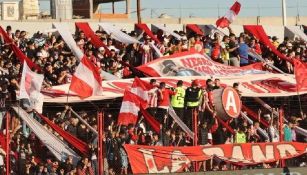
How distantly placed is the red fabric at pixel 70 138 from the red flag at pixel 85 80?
142 centimetres

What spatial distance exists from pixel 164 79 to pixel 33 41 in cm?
377

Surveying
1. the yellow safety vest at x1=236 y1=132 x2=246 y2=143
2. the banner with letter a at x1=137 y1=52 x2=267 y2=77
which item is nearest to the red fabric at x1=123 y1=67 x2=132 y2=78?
the banner with letter a at x1=137 y1=52 x2=267 y2=77

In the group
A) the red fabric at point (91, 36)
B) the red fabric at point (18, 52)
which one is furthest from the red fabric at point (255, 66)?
the red fabric at point (18, 52)

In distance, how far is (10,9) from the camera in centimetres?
5050

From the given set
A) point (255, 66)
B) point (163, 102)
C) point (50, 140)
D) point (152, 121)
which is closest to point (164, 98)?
point (163, 102)

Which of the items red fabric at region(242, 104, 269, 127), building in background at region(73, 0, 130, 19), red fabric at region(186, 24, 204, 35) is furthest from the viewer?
building in background at region(73, 0, 130, 19)

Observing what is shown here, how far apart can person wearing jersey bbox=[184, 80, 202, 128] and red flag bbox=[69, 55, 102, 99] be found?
2085mm

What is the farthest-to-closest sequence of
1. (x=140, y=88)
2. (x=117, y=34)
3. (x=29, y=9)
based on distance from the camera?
(x=29, y=9) < (x=117, y=34) < (x=140, y=88)

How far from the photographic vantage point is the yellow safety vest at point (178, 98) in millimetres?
26144

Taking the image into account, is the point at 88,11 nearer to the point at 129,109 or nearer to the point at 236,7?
the point at 236,7

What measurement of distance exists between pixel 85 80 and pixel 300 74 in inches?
248

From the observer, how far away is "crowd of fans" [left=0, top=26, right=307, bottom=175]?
23438 mm

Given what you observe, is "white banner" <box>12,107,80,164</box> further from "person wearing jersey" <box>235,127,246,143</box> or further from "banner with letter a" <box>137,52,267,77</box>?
"banner with letter a" <box>137,52,267,77</box>

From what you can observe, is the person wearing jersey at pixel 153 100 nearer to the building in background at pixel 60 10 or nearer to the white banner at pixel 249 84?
the white banner at pixel 249 84
